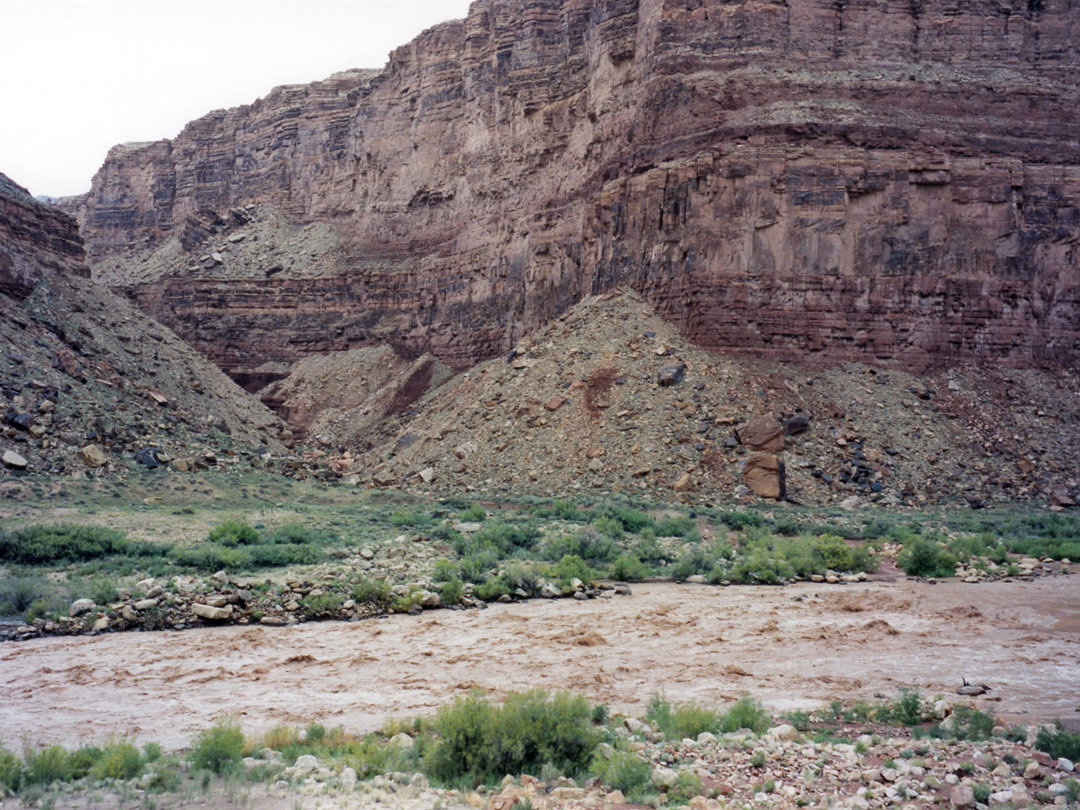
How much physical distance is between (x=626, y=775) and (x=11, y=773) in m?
4.81

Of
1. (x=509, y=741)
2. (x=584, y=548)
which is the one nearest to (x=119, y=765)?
(x=509, y=741)

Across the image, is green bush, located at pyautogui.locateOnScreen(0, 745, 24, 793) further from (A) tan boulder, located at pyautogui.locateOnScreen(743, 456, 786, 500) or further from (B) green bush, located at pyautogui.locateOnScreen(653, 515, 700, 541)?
(A) tan boulder, located at pyautogui.locateOnScreen(743, 456, 786, 500)

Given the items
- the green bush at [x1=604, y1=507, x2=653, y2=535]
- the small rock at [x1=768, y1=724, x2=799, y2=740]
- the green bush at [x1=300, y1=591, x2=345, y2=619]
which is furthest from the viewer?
the green bush at [x1=604, y1=507, x2=653, y2=535]

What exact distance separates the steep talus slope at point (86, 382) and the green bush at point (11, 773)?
1533 centimetres

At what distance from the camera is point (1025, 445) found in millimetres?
29188

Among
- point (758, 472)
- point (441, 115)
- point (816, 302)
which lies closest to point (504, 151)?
point (441, 115)

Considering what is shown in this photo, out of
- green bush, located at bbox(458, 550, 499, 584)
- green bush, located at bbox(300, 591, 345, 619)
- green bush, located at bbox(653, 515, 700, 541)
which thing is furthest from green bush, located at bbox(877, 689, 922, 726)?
green bush, located at bbox(653, 515, 700, 541)

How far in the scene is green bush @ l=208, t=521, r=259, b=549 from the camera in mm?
18859

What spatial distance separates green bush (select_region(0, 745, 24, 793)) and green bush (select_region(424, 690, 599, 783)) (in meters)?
3.16


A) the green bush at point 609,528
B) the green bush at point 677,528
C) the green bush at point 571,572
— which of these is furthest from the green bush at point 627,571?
the green bush at point 677,528

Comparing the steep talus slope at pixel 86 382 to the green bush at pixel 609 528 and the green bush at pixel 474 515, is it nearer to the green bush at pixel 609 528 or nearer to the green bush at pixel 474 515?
the green bush at pixel 474 515

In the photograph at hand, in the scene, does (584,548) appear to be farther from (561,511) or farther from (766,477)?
(766,477)

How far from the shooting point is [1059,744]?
7516mm

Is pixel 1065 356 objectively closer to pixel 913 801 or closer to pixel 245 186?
pixel 913 801
